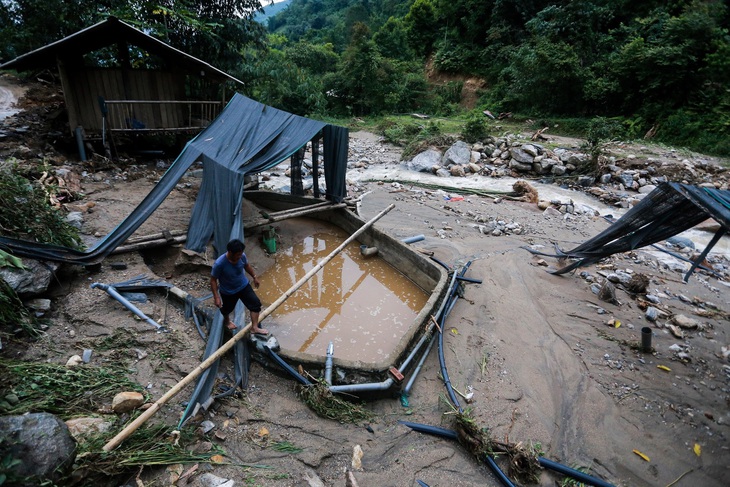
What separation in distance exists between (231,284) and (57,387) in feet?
5.47

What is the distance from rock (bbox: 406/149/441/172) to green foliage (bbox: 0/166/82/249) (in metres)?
9.99

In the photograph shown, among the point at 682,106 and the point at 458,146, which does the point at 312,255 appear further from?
the point at 682,106

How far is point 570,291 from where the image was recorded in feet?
19.5

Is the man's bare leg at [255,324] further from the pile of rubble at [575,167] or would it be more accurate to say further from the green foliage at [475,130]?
the green foliage at [475,130]

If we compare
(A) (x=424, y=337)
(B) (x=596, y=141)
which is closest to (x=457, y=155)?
(B) (x=596, y=141)

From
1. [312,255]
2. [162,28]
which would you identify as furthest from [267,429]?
[162,28]

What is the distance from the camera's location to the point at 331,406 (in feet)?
12.4

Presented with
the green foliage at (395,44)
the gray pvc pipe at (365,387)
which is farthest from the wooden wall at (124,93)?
the green foliage at (395,44)

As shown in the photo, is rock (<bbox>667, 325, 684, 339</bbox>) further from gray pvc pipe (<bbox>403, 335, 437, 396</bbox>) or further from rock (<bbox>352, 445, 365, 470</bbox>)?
rock (<bbox>352, 445, 365, 470</bbox>)

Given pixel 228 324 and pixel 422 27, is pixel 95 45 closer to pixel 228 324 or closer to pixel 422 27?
pixel 228 324

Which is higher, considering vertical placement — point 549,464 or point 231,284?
point 231,284

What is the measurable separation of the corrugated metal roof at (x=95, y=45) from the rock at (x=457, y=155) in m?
7.56

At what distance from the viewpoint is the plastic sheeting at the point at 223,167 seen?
17.3ft

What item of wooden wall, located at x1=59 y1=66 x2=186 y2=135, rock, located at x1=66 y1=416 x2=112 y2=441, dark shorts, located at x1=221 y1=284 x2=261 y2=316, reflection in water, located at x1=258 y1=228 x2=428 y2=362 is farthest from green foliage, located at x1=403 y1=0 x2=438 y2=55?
rock, located at x1=66 y1=416 x2=112 y2=441
